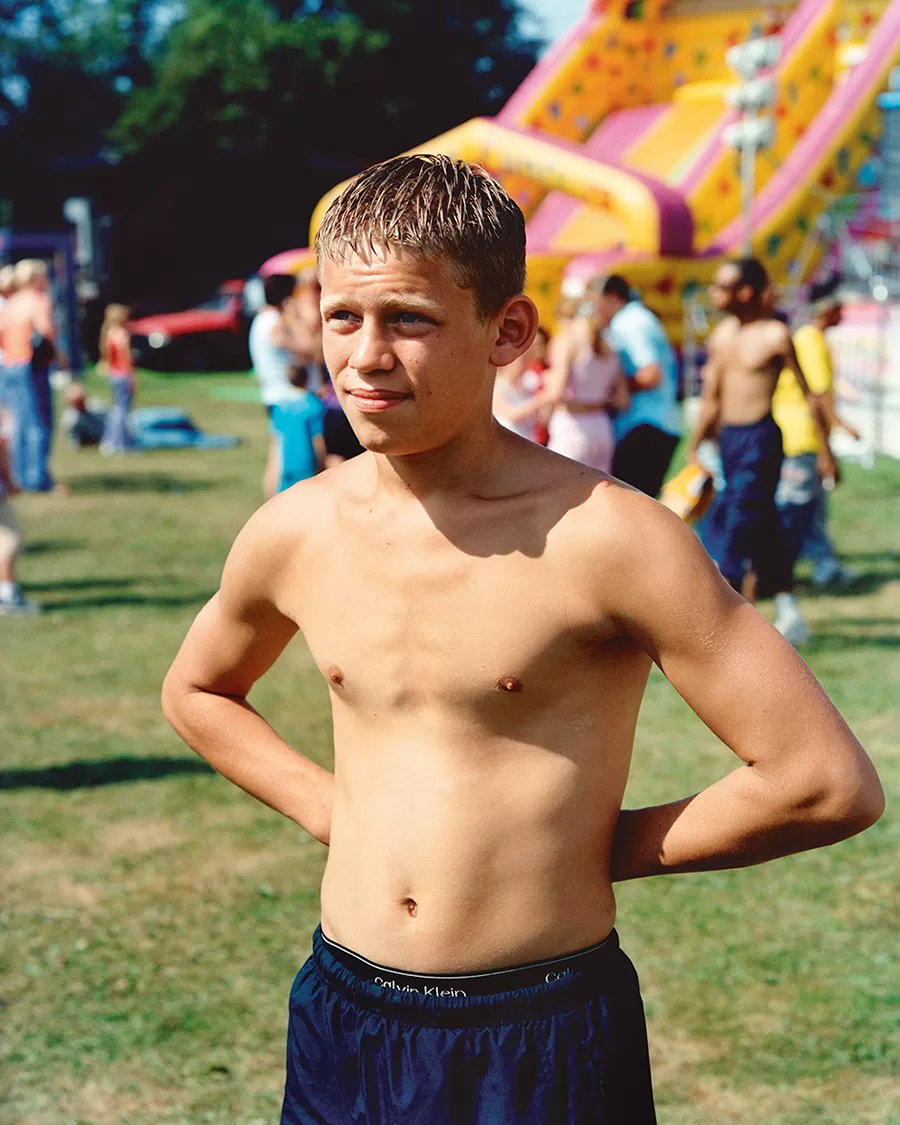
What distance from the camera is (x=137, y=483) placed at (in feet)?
48.4

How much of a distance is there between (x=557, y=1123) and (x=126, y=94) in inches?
2029

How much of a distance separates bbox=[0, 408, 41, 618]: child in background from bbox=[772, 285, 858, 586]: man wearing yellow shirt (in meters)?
4.52

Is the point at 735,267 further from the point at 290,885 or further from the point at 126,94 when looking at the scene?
the point at 126,94

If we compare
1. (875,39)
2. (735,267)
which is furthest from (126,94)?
(735,267)

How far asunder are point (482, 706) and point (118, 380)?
49.2 feet

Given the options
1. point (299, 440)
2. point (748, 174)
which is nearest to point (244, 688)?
point (299, 440)

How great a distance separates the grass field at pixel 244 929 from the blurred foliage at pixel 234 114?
31382 mm

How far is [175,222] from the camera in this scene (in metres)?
40.0

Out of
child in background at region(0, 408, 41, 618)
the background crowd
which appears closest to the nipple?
the background crowd

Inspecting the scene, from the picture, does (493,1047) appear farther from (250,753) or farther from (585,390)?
(585,390)

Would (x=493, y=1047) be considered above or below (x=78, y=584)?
above

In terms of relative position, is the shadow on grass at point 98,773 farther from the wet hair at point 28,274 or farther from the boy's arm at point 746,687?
the wet hair at point 28,274

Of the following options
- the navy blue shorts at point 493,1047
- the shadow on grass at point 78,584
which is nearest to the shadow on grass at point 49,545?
the shadow on grass at point 78,584

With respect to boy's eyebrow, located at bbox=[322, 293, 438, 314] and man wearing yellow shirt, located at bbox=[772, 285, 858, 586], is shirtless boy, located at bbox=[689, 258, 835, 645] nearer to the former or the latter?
man wearing yellow shirt, located at bbox=[772, 285, 858, 586]
